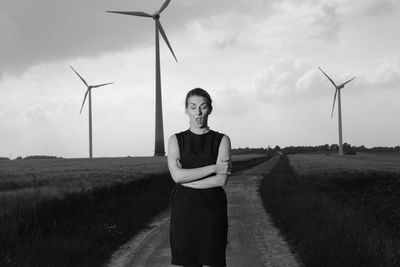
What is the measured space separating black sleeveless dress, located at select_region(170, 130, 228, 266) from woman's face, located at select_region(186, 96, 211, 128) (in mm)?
136

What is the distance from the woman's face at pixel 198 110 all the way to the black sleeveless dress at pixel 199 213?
0.14 meters

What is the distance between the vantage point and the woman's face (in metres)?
4.62

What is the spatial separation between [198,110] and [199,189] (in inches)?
30.2

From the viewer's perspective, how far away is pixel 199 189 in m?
4.67

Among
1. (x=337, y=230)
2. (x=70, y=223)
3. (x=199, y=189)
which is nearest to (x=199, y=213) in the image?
(x=199, y=189)

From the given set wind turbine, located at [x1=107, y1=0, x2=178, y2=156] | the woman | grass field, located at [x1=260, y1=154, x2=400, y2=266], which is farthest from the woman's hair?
wind turbine, located at [x1=107, y1=0, x2=178, y2=156]

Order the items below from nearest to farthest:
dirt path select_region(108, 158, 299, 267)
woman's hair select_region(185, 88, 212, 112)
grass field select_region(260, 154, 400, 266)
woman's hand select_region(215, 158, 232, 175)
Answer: woman's hand select_region(215, 158, 232, 175) → woman's hair select_region(185, 88, 212, 112) → grass field select_region(260, 154, 400, 266) → dirt path select_region(108, 158, 299, 267)

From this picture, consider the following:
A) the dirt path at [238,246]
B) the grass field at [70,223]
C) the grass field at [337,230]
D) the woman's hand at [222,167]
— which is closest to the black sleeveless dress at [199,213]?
the woman's hand at [222,167]

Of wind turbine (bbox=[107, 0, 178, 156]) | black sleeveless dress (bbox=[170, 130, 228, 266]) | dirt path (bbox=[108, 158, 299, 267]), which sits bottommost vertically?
dirt path (bbox=[108, 158, 299, 267])

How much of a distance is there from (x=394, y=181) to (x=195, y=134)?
109 feet

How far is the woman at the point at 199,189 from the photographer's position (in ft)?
15.2

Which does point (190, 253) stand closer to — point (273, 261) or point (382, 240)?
point (273, 261)

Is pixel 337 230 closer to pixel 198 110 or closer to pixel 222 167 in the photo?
pixel 222 167

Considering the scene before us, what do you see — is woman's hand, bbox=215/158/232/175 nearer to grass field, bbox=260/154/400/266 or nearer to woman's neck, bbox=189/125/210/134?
woman's neck, bbox=189/125/210/134
